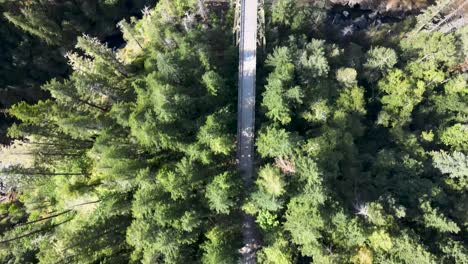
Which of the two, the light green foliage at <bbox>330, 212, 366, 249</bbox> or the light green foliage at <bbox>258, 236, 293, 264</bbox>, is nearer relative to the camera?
the light green foliage at <bbox>330, 212, 366, 249</bbox>

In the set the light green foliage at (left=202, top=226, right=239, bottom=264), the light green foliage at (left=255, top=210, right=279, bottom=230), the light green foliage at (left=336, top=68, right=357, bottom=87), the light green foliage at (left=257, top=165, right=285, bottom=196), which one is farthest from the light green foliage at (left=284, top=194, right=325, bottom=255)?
the light green foliage at (left=336, top=68, right=357, bottom=87)

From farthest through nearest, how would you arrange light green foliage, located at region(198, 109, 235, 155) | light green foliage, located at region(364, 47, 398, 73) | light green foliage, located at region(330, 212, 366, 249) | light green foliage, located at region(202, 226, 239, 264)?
light green foliage, located at region(364, 47, 398, 73) → light green foliage, located at region(198, 109, 235, 155) → light green foliage, located at region(330, 212, 366, 249) → light green foliage, located at region(202, 226, 239, 264)

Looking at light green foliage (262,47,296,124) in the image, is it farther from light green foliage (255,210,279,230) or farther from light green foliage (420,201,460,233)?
light green foliage (420,201,460,233)

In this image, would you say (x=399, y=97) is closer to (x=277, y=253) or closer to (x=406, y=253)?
(x=406, y=253)

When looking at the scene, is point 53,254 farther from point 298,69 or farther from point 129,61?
point 298,69

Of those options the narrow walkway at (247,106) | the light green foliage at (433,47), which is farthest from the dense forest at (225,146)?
the narrow walkway at (247,106)

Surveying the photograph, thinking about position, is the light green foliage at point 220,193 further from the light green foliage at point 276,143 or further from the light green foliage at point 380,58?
the light green foliage at point 380,58

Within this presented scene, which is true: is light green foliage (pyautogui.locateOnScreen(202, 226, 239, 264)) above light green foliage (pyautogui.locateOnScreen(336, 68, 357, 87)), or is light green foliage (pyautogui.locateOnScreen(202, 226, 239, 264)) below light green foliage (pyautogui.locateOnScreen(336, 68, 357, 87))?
below
